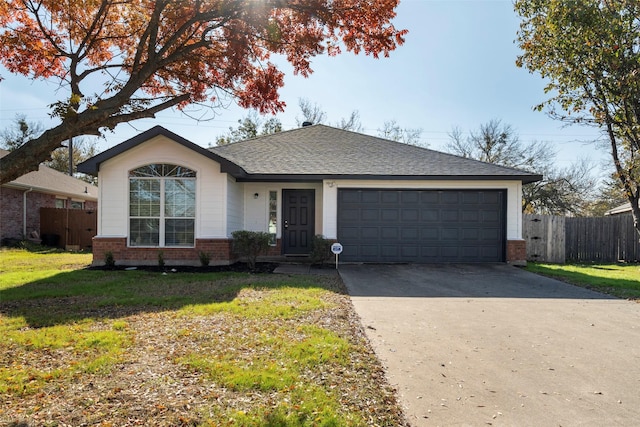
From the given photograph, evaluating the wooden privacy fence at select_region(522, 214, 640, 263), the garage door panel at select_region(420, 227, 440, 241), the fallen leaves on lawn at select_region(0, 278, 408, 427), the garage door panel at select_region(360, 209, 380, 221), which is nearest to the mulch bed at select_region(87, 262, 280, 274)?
the garage door panel at select_region(360, 209, 380, 221)

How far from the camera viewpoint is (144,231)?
425 inches

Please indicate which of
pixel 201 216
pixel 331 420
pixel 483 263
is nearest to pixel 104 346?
pixel 331 420

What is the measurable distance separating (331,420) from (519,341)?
10.0 feet

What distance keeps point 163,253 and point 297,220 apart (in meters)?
4.15

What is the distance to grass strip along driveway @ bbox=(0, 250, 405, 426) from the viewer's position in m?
2.87

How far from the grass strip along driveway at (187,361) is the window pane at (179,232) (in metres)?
3.74

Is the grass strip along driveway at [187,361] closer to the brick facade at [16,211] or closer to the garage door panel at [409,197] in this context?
the garage door panel at [409,197]

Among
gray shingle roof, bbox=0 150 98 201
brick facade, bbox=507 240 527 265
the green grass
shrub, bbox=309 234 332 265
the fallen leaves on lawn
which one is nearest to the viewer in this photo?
the fallen leaves on lawn

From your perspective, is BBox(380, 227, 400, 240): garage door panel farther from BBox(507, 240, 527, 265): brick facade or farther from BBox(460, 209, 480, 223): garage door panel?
BBox(507, 240, 527, 265): brick facade

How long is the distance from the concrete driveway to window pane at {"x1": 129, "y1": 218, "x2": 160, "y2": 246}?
5.94 metres

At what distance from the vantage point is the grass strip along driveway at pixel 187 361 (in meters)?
2.87

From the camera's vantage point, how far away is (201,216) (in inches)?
424

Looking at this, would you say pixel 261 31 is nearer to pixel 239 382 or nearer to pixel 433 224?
pixel 239 382

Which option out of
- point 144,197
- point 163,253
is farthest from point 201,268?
point 144,197
